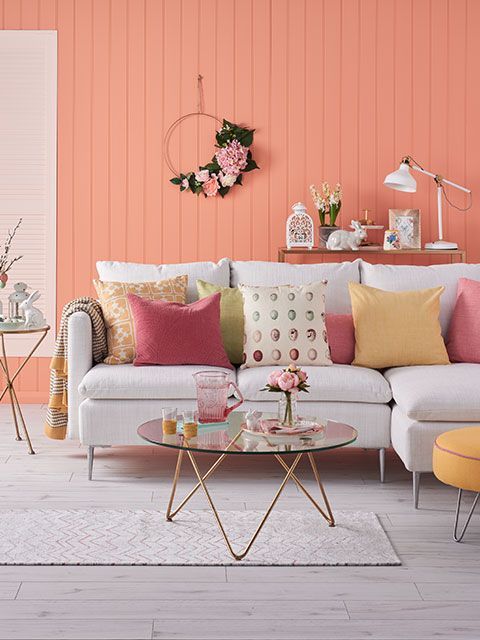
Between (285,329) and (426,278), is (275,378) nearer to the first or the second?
(285,329)

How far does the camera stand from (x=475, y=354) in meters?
4.62

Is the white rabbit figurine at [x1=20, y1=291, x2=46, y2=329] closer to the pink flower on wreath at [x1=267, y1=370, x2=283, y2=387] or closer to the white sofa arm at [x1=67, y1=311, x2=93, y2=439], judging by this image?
the white sofa arm at [x1=67, y1=311, x2=93, y2=439]

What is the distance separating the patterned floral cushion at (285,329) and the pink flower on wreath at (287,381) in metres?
1.20

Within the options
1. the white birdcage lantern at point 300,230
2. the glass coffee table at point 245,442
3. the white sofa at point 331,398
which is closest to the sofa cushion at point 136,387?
the white sofa at point 331,398

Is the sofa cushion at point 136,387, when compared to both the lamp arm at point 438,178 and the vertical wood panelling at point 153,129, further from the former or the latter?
the lamp arm at point 438,178

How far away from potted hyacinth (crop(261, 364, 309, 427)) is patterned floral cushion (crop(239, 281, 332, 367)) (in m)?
1.09

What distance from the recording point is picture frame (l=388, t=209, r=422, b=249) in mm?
5797

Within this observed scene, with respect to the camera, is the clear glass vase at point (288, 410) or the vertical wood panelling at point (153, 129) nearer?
the clear glass vase at point (288, 410)

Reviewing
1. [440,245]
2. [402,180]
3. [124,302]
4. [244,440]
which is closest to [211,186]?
[402,180]

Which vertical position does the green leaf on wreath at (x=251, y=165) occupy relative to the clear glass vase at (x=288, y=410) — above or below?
above

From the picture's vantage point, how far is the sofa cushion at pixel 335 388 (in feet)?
13.8

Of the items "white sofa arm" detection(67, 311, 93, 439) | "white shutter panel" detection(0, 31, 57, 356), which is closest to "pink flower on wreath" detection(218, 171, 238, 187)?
"white shutter panel" detection(0, 31, 57, 356)

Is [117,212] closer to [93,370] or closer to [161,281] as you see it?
[161,281]

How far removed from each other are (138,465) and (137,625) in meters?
1.87
